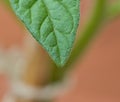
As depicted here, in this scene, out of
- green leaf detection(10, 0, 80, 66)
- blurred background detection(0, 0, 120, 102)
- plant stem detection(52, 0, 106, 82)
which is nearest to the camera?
green leaf detection(10, 0, 80, 66)

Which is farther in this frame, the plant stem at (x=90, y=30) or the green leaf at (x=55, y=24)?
the plant stem at (x=90, y=30)

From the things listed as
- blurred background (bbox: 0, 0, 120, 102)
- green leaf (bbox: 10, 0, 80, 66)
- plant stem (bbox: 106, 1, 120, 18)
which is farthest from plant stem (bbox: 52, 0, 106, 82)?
blurred background (bbox: 0, 0, 120, 102)

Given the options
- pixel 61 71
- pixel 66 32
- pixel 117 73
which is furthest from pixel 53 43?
pixel 117 73

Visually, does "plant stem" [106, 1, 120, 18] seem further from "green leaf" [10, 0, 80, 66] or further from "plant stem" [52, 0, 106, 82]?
"green leaf" [10, 0, 80, 66]

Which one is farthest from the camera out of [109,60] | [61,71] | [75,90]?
[109,60]

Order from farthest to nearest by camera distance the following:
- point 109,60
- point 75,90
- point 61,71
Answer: point 109,60 → point 75,90 → point 61,71

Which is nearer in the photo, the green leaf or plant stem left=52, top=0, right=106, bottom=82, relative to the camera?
the green leaf

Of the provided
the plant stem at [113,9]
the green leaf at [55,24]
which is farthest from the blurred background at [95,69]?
the green leaf at [55,24]

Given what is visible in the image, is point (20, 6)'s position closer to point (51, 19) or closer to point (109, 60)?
point (51, 19)

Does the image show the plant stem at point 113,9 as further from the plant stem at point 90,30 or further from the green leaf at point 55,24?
the green leaf at point 55,24
